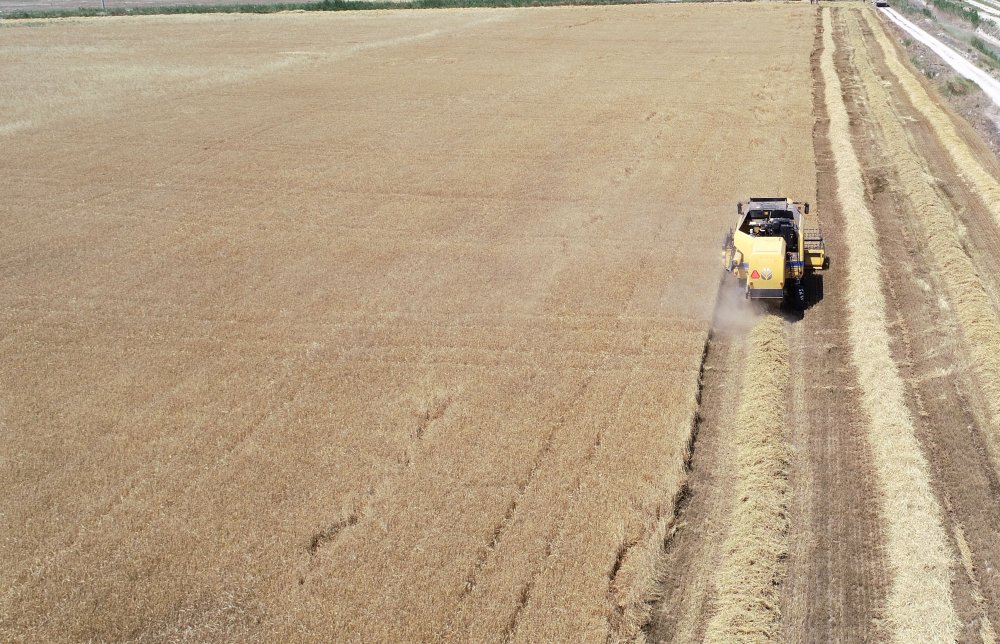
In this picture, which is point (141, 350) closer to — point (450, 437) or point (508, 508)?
point (450, 437)

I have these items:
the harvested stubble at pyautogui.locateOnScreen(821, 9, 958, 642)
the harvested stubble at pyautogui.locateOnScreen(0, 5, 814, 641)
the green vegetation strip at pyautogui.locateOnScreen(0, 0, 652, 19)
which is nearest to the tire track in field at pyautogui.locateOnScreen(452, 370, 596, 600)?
the harvested stubble at pyautogui.locateOnScreen(0, 5, 814, 641)

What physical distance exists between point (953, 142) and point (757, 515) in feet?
85.1

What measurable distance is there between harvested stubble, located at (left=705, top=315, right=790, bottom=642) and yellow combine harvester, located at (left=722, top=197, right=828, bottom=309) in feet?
5.38

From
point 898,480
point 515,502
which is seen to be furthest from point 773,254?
point 515,502

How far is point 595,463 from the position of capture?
1210 cm

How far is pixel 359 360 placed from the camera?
15.4 meters

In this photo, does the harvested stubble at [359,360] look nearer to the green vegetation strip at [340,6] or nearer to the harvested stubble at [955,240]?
the harvested stubble at [955,240]

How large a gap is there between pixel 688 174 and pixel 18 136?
2958 cm

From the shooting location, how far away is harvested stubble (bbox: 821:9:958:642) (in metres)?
9.34

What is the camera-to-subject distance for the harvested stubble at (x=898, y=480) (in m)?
9.34

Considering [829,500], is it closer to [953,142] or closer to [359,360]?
[359,360]

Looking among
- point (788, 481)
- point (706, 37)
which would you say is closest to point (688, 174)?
point (788, 481)

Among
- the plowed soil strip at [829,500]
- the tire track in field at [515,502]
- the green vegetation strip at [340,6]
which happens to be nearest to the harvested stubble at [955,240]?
the plowed soil strip at [829,500]

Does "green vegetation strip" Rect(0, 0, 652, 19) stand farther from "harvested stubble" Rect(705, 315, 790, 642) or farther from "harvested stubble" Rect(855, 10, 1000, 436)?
"harvested stubble" Rect(705, 315, 790, 642)
